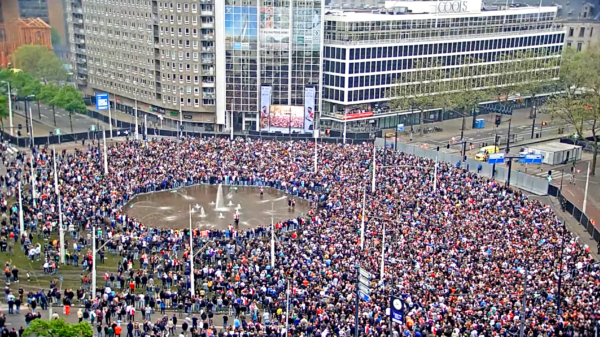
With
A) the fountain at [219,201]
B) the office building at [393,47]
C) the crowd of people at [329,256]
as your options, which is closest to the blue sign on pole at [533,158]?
the crowd of people at [329,256]

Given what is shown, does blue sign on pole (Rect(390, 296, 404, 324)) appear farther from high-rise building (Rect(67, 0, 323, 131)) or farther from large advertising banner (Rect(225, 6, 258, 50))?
large advertising banner (Rect(225, 6, 258, 50))

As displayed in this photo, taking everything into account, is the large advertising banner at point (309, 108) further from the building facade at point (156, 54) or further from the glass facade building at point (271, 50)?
the building facade at point (156, 54)

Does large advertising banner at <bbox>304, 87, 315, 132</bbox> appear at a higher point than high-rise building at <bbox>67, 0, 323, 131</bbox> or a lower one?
lower

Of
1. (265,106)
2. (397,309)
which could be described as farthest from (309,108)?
(397,309)

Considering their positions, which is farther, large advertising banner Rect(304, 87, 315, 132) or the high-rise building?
large advertising banner Rect(304, 87, 315, 132)

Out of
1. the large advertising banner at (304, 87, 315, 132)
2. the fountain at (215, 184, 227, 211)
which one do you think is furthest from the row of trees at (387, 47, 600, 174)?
the fountain at (215, 184, 227, 211)

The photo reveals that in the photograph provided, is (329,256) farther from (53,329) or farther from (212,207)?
(212,207)

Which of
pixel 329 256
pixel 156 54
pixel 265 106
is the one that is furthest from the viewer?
pixel 156 54
